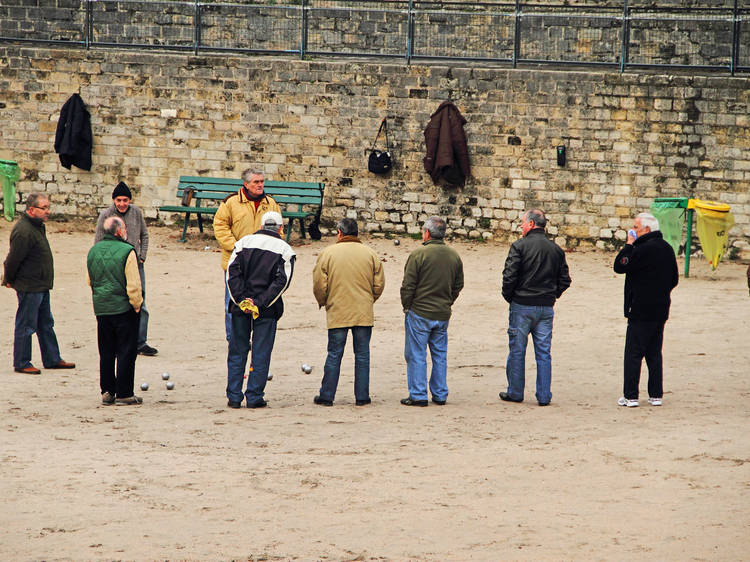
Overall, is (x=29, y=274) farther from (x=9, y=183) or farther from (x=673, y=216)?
(x=673, y=216)

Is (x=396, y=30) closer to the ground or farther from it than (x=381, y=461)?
farther from it

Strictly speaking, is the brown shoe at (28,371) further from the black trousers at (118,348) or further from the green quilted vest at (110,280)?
the green quilted vest at (110,280)

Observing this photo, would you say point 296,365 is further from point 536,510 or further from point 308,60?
point 308,60

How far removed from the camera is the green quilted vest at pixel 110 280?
26.2 ft

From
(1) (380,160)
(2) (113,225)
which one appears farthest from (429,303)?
(1) (380,160)

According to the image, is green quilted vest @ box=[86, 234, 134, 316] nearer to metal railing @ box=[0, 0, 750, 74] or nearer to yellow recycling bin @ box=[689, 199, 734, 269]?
yellow recycling bin @ box=[689, 199, 734, 269]

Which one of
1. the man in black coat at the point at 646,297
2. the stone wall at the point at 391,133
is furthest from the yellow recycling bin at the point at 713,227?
A: the man in black coat at the point at 646,297

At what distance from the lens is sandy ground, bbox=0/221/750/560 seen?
208 inches

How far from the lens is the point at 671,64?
17203 mm

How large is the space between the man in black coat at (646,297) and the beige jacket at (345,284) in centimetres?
190

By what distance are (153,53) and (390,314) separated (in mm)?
7074

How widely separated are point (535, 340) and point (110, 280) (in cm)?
327

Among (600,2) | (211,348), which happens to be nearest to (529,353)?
(211,348)

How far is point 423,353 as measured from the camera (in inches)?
328
